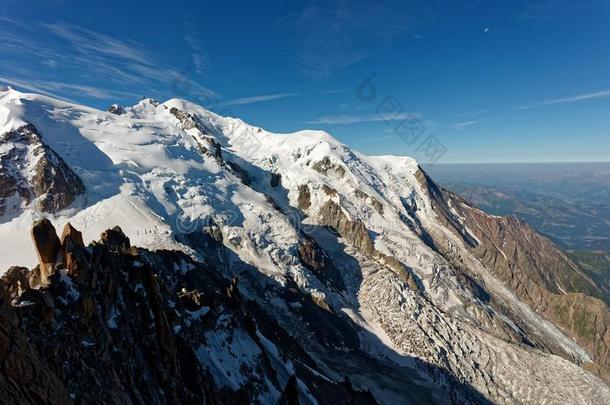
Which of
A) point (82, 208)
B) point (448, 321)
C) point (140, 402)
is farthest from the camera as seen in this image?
point (448, 321)

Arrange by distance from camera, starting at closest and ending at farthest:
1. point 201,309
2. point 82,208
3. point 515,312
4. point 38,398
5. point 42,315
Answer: point 38,398, point 42,315, point 201,309, point 82,208, point 515,312

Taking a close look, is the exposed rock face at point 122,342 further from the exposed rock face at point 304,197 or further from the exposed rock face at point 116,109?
the exposed rock face at point 116,109

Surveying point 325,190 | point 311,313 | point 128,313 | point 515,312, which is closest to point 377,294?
point 311,313

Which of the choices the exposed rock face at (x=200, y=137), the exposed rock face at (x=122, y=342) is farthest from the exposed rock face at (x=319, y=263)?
the exposed rock face at (x=122, y=342)

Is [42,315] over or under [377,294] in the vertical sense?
over

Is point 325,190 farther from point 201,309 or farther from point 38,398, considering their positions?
point 38,398

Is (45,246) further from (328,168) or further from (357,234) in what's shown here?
(328,168)

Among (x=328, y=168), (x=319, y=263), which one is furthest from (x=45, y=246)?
(x=328, y=168)
